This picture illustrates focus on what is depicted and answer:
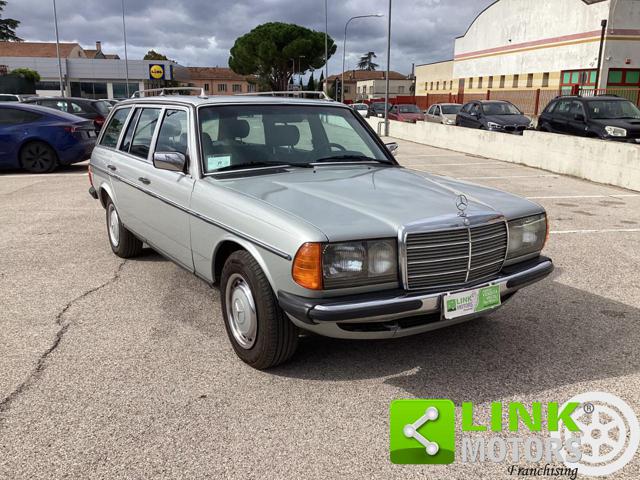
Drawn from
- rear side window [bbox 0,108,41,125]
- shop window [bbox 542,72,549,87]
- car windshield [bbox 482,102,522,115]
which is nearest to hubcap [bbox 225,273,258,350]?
rear side window [bbox 0,108,41,125]

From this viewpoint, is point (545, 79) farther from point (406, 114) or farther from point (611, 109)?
point (611, 109)

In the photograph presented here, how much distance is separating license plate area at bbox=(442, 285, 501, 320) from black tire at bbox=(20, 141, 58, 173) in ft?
38.4

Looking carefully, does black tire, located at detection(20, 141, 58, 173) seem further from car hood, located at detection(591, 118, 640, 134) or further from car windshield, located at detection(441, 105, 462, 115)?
car windshield, located at detection(441, 105, 462, 115)

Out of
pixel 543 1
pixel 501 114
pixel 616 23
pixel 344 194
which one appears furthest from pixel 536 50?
pixel 344 194

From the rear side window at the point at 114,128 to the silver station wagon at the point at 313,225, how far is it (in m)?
0.73

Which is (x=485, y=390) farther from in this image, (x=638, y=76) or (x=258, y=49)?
(x=258, y=49)

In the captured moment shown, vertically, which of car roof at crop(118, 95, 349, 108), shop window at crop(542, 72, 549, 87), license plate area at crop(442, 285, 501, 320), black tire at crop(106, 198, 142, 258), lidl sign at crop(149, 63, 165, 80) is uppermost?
lidl sign at crop(149, 63, 165, 80)

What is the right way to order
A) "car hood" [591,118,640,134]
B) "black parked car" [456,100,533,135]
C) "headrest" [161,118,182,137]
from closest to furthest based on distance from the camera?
"headrest" [161,118,182,137]
"car hood" [591,118,640,134]
"black parked car" [456,100,533,135]

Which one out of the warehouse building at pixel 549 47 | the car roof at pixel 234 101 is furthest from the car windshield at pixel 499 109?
the car roof at pixel 234 101

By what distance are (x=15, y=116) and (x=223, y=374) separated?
11.1 metres

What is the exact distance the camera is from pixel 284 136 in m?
4.38

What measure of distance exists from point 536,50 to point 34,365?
42.7 meters

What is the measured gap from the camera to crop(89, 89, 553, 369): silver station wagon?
304 centimetres

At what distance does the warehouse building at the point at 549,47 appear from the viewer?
32.9 meters
